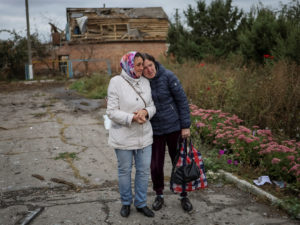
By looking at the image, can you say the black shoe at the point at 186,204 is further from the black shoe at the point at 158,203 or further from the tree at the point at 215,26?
the tree at the point at 215,26

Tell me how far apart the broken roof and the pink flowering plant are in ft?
77.7

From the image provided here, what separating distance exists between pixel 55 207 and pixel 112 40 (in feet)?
77.5

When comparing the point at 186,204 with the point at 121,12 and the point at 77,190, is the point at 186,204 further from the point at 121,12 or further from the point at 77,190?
the point at 121,12

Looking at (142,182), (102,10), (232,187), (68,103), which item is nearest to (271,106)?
(232,187)

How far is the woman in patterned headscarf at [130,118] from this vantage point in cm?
295

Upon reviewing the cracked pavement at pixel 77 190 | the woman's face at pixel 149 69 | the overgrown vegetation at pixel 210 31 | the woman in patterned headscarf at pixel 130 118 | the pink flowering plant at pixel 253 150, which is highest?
the overgrown vegetation at pixel 210 31

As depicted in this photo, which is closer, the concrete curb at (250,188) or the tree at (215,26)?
the concrete curb at (250,188)

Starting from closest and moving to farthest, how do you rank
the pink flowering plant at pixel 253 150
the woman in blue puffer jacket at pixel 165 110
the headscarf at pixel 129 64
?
the headscarf at pixel 129 64, the woman in blue puffer jacket at pixel 165 110, the pink flowering plant at pixel 253 150

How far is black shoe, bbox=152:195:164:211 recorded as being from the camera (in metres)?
3.40

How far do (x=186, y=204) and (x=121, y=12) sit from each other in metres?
27.4

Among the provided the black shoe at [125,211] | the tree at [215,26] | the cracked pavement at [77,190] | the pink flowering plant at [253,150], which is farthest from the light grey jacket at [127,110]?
the tree at [215,26]

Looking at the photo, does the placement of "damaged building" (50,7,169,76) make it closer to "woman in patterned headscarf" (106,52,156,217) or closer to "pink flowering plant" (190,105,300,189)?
"pink flowering plant" (190,105,300,189)

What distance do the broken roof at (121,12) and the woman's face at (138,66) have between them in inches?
1003

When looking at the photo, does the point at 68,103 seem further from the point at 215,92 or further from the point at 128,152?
the point at 128,152
